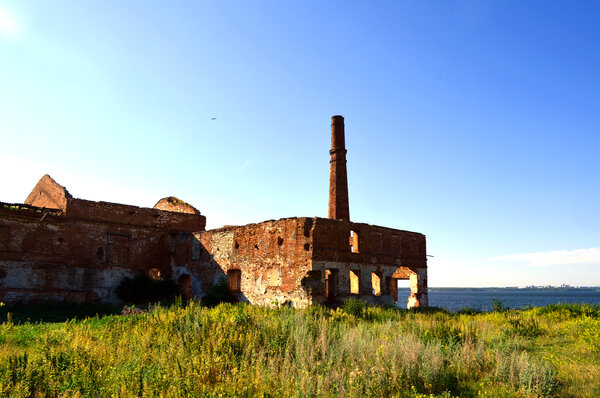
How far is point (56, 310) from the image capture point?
19781 mm

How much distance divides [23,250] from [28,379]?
1802cm

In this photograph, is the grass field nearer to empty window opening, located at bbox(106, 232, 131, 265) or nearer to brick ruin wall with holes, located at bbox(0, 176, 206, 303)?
brick ruin wall with holes, located at bbox(0, 176, 206, 303)

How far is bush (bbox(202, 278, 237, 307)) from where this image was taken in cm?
2081

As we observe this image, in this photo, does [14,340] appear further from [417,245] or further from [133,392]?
[417,245]

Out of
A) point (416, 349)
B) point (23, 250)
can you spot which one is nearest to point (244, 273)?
point (23, 250)

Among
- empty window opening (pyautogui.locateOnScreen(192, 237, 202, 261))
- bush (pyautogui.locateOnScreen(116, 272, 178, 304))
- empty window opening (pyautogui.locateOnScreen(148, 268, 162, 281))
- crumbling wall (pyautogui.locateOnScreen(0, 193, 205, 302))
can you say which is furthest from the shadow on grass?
empty window opening (pyautogui.locateOnScreen(192, 237, 202, 261))

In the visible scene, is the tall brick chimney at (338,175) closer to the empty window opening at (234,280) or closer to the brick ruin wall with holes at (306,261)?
the brick ruin wall with holes at (306,261)

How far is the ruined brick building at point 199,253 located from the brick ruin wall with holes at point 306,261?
44mm

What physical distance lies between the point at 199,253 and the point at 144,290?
3.58 m

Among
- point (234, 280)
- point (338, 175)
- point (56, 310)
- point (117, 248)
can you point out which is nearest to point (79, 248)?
point (117, 248)

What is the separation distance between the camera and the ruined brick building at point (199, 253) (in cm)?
1824

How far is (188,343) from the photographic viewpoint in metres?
7.80

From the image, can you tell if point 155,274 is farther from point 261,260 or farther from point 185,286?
point 261,260

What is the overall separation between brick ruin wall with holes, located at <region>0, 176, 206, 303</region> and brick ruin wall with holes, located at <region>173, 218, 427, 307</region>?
262cm
